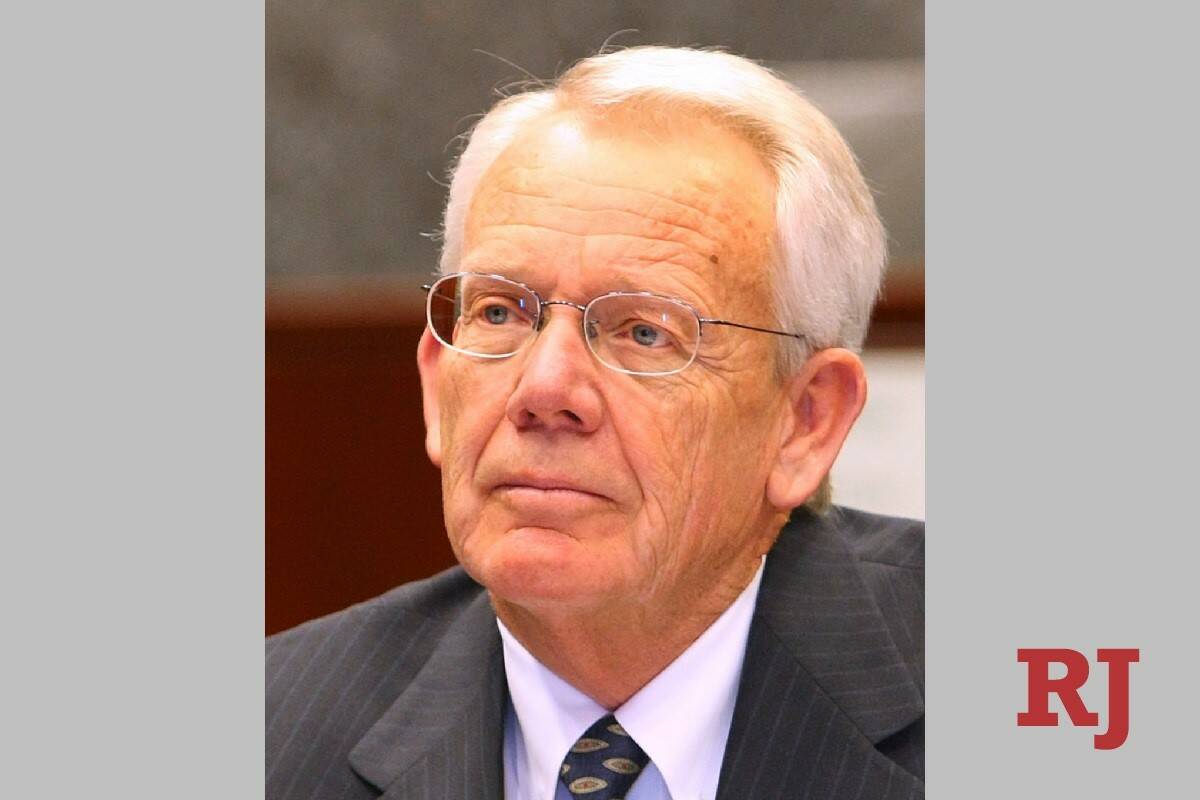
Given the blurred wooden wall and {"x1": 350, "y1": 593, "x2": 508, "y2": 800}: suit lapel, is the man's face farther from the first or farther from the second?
the blurred wooden wall

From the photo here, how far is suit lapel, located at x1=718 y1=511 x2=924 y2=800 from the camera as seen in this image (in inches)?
82.5

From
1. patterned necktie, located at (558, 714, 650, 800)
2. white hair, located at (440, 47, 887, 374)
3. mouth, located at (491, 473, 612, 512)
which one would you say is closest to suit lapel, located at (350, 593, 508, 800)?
patterned necktie, located at (558, 714, 650, 800)

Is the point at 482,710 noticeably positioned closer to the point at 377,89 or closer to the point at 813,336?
the point at 813,336

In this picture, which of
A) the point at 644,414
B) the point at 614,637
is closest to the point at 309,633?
the point at 614,637

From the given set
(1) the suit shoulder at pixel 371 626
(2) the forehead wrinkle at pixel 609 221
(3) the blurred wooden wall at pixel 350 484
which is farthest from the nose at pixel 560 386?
(3) the blurred wooden wall at pixel 350 484

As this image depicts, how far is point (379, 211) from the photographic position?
477cm

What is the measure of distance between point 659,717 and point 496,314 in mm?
607

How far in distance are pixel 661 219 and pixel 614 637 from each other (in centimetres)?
59

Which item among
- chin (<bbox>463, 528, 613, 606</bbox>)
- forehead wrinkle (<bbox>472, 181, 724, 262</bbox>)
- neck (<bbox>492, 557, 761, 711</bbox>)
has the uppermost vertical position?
forehead wrinkle (<bbox>472, 181, 724, 262</bbox>)

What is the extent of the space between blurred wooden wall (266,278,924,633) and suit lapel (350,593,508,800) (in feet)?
2.69
